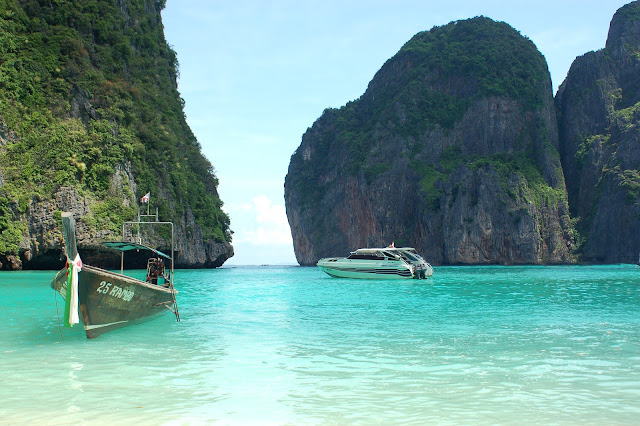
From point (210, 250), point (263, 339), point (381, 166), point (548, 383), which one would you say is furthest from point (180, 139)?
point (548, 383)

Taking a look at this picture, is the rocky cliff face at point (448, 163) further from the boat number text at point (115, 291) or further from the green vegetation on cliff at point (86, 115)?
the boat number text at point (115, 291)

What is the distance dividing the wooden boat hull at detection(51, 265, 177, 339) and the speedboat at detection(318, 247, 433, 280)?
27396 millimetres

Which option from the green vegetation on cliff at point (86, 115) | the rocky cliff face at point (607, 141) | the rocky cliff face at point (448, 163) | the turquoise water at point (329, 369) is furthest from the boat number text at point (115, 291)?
the rocky cliff face at point (607, 141)

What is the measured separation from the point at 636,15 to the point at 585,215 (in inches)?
1655

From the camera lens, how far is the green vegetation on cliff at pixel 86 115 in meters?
43.9

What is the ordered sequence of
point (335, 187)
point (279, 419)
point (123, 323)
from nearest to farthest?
point (279, 419) → point (123, 323) → point (335, 187)

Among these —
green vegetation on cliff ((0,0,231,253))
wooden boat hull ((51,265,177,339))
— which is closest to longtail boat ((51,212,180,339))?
wooden boat hull ((51,265,177,339))

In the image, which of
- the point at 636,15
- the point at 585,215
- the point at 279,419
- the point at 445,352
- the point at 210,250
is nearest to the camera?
the point at 279,419

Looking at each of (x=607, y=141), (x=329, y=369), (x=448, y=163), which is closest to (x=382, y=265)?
(x=329, y=369)

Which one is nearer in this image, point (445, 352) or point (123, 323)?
point (445, 352)

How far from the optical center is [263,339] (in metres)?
13.9

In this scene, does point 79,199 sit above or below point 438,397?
above

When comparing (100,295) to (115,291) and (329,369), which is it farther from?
(329,369)

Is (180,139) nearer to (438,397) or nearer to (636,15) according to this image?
(438,397)
